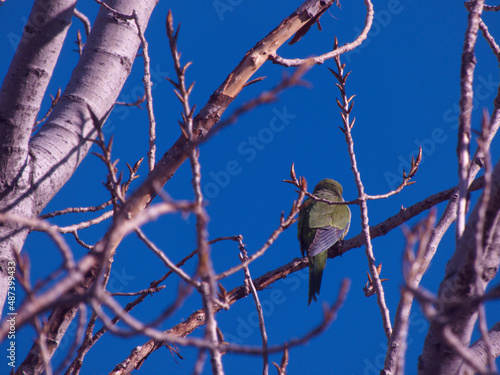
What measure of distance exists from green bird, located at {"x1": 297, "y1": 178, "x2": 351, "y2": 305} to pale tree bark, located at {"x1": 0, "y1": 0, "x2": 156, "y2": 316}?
2078mm

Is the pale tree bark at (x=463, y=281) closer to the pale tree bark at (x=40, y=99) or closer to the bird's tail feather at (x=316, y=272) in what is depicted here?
the pale tree bark at (x=40, y=99)

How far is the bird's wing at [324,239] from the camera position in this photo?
12.2 feet

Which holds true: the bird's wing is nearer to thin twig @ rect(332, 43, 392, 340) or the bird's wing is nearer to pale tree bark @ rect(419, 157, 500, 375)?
thin twig @ rect(332, 43, 392, 340)

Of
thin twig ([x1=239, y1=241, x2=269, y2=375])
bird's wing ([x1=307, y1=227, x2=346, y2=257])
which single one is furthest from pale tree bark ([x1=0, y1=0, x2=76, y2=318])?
bird's wing ([x1=307, y1=227, x2=346, y2=257])

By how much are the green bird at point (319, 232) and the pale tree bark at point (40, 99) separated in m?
2.08

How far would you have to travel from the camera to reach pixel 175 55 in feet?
3.39

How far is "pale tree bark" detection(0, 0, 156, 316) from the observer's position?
5.18ft

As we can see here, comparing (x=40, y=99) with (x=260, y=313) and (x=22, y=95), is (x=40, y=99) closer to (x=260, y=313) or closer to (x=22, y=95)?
(x=22, y=95)

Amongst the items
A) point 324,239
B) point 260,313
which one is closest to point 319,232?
point 324,239

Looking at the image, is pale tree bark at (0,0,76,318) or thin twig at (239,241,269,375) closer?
thin twig at (239,241,269,375)

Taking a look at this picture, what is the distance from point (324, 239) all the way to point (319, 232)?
0.14 m

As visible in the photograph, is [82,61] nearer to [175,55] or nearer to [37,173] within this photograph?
[37,173]

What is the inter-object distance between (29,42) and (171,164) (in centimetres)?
67

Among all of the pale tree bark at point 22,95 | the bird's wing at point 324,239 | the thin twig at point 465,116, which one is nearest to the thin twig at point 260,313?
the thin twig at point 465,116
